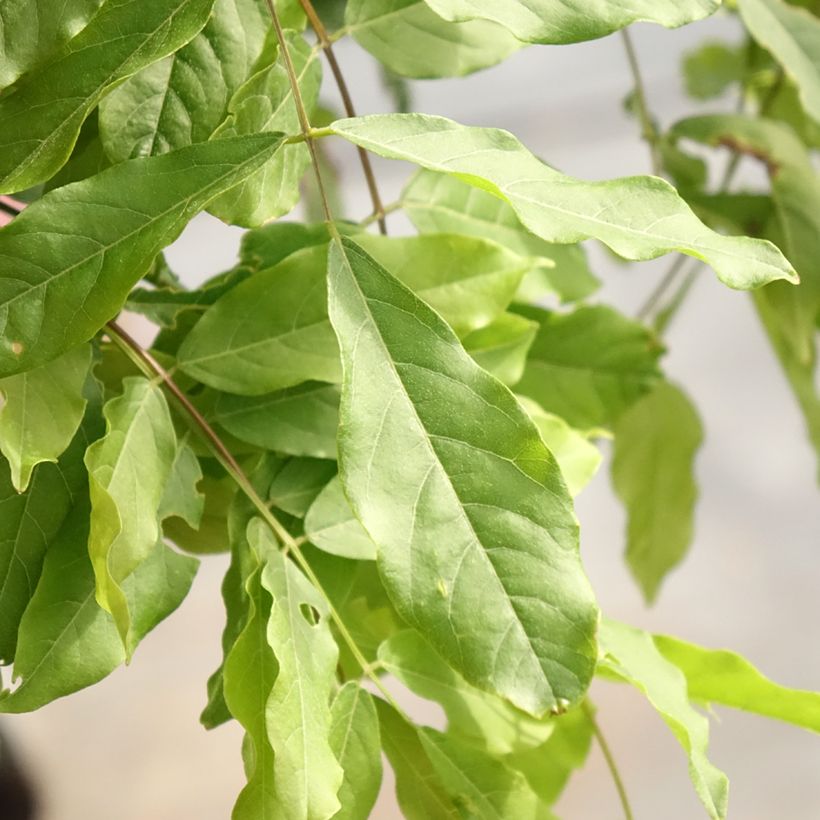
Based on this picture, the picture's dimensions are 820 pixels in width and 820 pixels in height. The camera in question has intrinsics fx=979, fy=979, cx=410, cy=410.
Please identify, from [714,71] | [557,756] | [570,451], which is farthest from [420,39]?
[714,71]

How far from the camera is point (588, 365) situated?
35 centimetres

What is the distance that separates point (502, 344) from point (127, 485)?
0.12 metres

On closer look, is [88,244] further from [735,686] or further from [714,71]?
[714,71]

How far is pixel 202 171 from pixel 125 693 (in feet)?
1.45

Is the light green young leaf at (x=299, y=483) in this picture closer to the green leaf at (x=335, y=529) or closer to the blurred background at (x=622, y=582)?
the green leaf at (x=335, y=529)

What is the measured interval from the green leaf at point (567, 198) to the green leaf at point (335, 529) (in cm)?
9

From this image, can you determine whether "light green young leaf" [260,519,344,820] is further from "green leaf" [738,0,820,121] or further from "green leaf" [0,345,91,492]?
"green leaf" [738,0,820,121]

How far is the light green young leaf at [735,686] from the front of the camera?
0.26 m

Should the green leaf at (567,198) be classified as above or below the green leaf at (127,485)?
above

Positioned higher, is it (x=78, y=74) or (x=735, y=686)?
(x=78, y=74)

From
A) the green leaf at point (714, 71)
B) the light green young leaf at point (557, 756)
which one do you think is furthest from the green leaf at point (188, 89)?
the green leaf at point (714, 71)

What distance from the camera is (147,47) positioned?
0.66 ft

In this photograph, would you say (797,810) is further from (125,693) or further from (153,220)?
(153,220)

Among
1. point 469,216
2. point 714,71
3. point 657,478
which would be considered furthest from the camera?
point 714,71
